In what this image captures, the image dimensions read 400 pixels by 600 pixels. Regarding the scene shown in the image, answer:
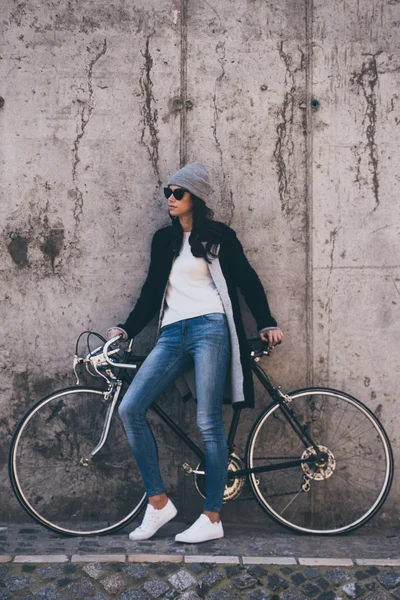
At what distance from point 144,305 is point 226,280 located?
0.58m

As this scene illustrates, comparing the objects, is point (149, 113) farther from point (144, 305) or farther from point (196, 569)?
point (196, 569)

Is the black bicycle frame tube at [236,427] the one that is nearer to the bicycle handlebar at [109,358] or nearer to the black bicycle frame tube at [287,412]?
the black bicycle frame tube at [287,412]

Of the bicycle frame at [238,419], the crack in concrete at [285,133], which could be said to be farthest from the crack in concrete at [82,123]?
the crack in concrete at [285,133]

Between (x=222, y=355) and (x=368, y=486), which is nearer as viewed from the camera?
(x=222, y=355)

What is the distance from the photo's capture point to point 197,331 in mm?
4535

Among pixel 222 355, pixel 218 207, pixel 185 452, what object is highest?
pixel 218 207

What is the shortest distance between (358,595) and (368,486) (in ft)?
3.96

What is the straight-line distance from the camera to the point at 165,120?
504 centimetres

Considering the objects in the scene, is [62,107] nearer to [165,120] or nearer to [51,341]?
[165,120]

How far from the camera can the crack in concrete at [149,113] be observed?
504 cm

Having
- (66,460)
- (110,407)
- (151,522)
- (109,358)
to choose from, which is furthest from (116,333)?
(151,522)

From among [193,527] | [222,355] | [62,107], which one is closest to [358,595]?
[193,527]

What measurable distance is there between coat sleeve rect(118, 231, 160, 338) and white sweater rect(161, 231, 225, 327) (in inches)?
5.3

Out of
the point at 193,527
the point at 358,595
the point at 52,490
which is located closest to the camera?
the point at 358,595
